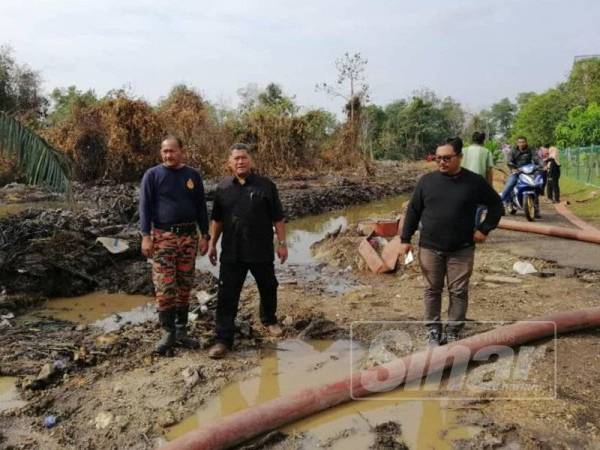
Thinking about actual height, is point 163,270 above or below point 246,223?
below

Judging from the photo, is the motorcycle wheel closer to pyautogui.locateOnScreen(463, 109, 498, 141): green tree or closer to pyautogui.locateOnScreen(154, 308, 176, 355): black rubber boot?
pyautogui.locateOnScreen(154, 308, 176, 355): black rubber boot

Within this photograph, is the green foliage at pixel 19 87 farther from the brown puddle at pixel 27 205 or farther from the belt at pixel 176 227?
the belt at pixel 176 227

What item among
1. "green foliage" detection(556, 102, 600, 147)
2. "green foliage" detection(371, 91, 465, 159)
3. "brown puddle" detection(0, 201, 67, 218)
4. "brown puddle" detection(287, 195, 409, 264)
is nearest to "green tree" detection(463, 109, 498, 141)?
"green foliage" detection(371, 91, 465, 159)

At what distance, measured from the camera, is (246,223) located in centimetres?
492

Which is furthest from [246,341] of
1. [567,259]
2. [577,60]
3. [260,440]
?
[577,60]

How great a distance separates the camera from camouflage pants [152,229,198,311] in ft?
15.8

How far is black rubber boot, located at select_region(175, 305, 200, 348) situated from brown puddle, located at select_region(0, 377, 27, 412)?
1338 mm

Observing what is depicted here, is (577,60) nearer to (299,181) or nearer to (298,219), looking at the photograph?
(299,181)

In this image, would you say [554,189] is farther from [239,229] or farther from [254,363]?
[254,363]

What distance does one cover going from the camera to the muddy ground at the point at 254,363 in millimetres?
3553

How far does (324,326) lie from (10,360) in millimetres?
2900

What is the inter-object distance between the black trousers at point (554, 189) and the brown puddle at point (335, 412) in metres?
12.3

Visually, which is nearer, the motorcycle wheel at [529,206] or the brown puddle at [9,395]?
the brown puddle at [9,395]

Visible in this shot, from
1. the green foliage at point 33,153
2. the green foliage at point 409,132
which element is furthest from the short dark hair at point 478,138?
the green foliage at point 409,132
